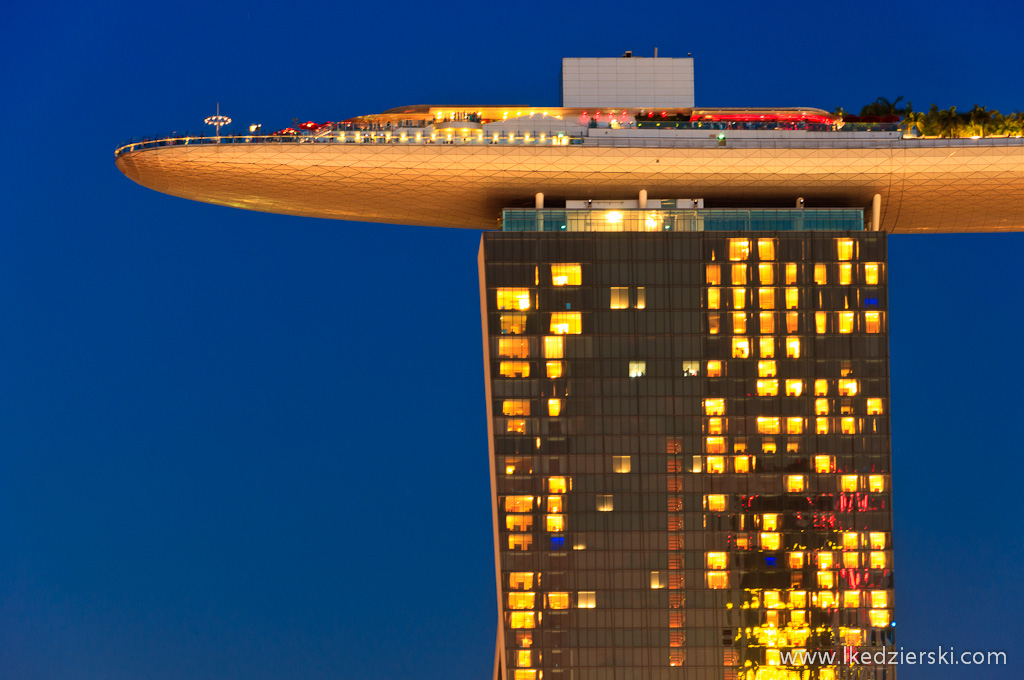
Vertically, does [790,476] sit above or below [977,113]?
below

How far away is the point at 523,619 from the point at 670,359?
24.2m

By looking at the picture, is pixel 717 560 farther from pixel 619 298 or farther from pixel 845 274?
pixel 845 274

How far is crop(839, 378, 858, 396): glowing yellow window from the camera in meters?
124

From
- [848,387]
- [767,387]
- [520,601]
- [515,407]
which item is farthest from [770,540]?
[515,407]

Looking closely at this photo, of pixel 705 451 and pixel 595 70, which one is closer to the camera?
pixel 705 451

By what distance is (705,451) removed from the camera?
4828 inches

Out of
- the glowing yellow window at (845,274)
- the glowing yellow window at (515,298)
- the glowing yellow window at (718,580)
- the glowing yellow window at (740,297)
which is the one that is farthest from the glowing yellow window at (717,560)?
the glowing yellow window at (515,298)

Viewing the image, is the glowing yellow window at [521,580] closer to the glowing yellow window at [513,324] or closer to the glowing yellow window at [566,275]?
the glowing yellow window at [513,324]

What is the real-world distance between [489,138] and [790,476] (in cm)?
3695

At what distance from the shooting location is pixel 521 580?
121 meters

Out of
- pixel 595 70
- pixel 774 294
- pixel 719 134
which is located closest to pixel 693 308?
pixel 774 294

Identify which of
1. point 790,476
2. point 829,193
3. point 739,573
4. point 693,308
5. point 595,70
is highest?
point 595,70

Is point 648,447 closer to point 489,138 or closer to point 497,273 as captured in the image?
point 497,273

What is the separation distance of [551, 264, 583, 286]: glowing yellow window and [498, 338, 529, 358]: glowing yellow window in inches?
219
